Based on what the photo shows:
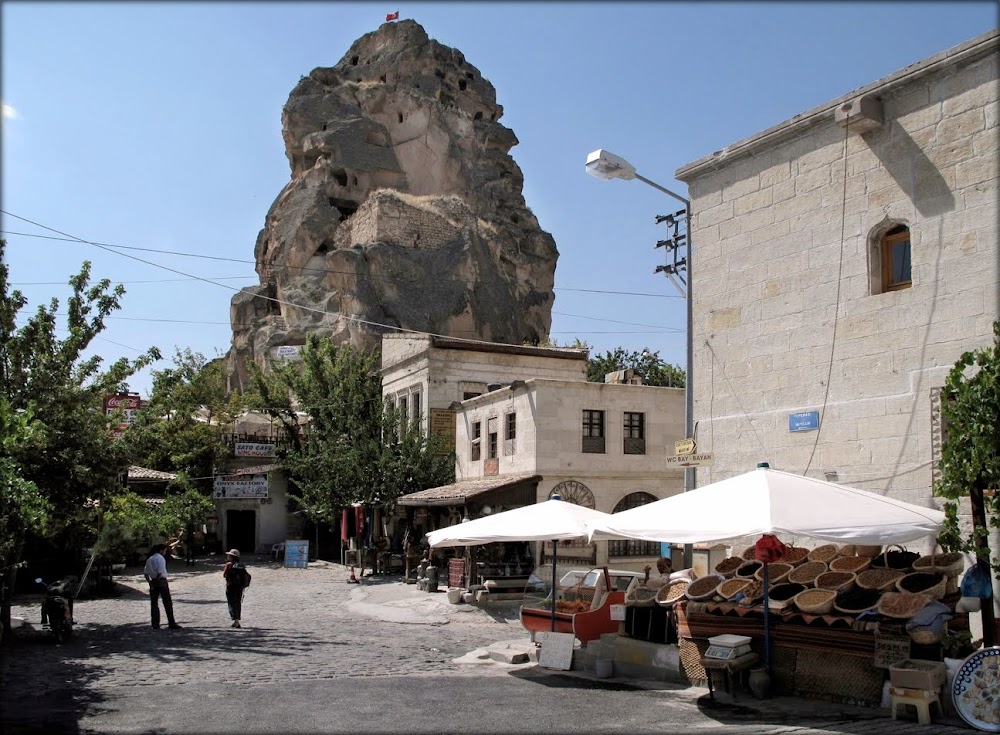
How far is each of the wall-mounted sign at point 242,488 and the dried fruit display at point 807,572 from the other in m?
27.8

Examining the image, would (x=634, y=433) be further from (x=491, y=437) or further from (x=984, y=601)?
(x=984, y=601)

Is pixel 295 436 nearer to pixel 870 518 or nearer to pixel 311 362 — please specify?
pixel 311 362

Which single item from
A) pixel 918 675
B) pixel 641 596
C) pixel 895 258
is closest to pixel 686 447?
pixel 641 596

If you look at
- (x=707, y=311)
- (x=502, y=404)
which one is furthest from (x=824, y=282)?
(x=502, y=404)

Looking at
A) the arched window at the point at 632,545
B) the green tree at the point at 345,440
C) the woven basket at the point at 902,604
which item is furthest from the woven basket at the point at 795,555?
the green tree at the point at 345,440

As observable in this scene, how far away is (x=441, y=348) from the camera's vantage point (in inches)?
1228

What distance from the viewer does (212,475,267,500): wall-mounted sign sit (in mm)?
34688

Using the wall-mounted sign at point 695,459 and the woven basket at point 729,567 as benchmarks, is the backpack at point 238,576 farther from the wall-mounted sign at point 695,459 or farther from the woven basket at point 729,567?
the woven basket at point 729,567

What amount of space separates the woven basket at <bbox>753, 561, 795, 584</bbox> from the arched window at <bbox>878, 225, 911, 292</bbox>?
403 centimetres

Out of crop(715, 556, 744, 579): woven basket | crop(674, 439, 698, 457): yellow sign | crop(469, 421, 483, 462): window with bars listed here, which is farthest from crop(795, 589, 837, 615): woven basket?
crop(469, 421, 483, 462): window with bars

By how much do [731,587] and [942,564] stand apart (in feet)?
7.35

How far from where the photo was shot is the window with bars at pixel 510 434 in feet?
84.2

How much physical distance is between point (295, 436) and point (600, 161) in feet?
90.5

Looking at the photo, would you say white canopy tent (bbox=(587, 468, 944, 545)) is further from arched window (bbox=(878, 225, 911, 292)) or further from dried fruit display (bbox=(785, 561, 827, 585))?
arched window (bbox=(878, 225, 911, 292))
